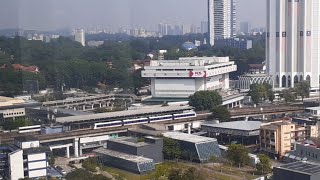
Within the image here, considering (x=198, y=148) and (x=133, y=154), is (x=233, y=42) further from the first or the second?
(x=133, y=154)

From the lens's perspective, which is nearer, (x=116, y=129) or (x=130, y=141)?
(x=130, y=141)

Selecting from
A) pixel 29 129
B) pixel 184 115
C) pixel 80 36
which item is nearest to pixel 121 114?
pixel 184 115

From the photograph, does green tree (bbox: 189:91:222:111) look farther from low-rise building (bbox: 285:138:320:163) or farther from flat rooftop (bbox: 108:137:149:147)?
low-rise building (bbox: 285:138:320:163)

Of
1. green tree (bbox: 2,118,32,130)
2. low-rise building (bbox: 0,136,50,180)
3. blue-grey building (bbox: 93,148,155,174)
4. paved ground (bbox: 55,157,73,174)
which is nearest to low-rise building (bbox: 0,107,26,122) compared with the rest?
green tree (bbox: 2,118,32,130)

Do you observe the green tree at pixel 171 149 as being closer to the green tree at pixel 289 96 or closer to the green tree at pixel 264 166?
the green tree at pixel 264 166

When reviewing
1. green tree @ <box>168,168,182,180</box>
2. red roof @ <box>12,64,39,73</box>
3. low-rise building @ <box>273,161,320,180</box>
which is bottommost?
green tree @ <box>168,168,182,180</box>
